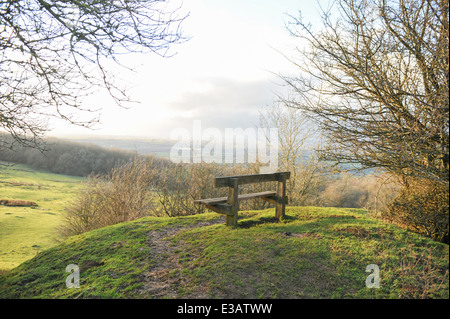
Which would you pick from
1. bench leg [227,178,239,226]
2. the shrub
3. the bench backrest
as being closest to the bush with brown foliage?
the bench backrest

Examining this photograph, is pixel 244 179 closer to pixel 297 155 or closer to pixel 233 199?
pixel 233 199

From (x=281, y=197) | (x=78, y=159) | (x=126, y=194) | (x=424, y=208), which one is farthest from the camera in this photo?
(x=78, y=159)

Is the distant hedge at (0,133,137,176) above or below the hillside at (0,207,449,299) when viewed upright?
above

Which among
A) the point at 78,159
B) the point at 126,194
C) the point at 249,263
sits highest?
the point at 78,159

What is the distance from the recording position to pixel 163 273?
536cm

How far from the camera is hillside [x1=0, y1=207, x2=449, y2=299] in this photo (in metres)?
4.59

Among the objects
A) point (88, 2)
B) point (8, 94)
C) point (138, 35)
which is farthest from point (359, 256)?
point (8, 94)

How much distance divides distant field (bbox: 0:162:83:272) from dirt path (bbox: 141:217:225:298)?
6216mm

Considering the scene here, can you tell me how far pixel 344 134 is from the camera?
6.50 metres

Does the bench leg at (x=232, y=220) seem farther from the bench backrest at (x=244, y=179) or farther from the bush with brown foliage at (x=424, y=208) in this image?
the bush with brown foliage at (x=424, y=208)

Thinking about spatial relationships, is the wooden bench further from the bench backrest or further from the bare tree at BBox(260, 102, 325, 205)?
the bare tree at BBox(260, 102, 325, 205)

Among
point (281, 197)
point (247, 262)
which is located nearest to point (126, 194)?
point (281, 197)

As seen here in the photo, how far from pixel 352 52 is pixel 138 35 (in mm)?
4370

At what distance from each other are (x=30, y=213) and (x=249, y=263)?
558 inches
